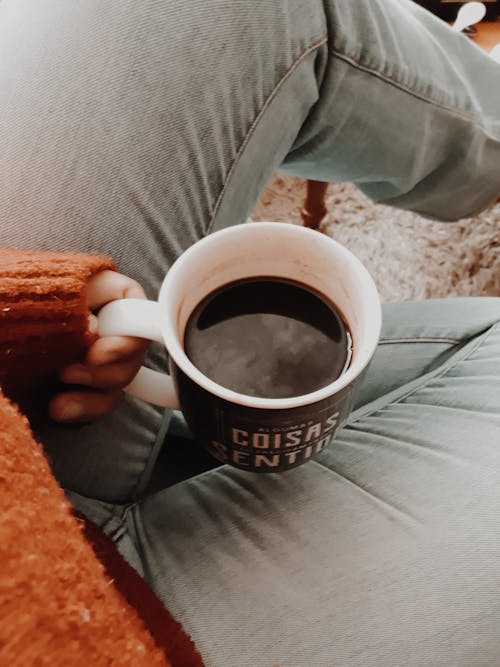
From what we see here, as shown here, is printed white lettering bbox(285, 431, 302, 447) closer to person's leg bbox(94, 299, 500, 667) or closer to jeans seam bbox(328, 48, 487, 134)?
person's leg bbox(94, 299, 500, 667)

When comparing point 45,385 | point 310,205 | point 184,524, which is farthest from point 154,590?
point 310,205

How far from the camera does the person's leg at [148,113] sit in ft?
1.36

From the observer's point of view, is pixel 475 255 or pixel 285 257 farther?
pixel 475 255

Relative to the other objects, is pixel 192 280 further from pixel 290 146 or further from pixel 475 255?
pixel 475 255

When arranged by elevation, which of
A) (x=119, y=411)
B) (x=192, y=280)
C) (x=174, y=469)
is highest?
(x=192, y=280)

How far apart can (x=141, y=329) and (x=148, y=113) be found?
0.62ft

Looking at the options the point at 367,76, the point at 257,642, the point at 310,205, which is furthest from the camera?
the point at 310,205

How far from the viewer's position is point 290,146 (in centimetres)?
52

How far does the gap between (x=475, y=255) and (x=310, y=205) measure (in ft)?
0.94

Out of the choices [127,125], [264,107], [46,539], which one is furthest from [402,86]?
[46,539]

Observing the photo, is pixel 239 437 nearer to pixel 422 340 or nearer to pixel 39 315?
pixel 39 315

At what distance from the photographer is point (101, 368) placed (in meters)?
0.35

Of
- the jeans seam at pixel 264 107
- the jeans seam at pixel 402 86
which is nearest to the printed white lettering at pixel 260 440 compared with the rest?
the jeans seam at pixel 264 107

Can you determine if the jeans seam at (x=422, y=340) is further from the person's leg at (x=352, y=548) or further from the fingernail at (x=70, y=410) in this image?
the fingernail at (x=70, y=410)
